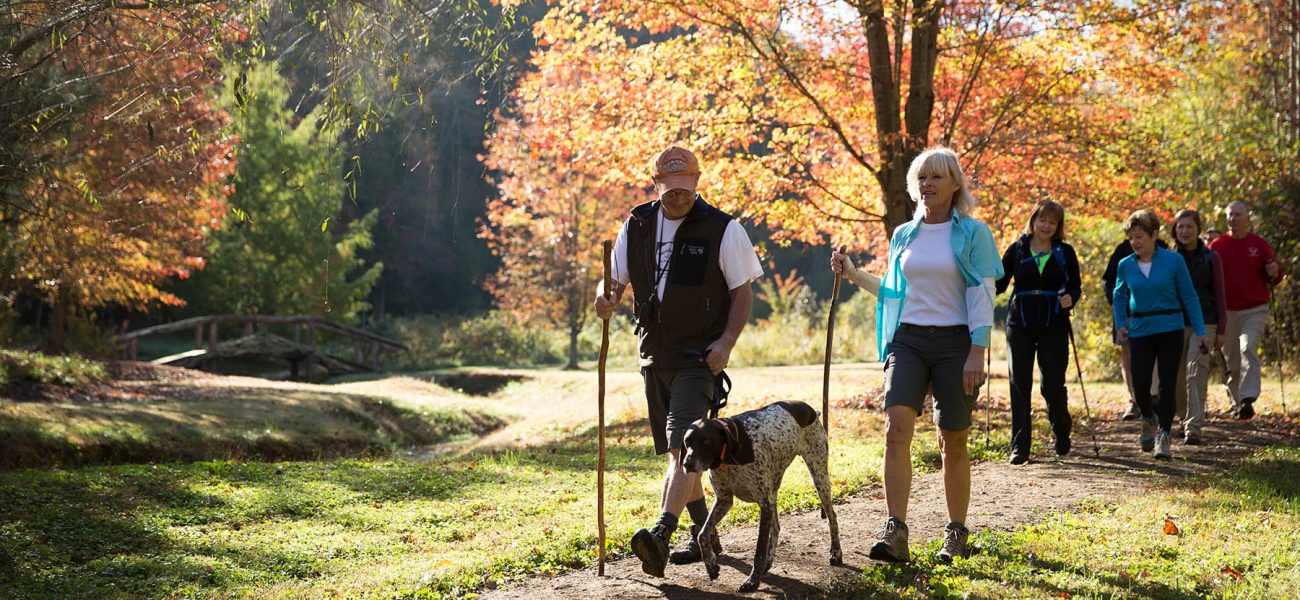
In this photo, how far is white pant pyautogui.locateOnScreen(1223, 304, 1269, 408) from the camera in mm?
9953

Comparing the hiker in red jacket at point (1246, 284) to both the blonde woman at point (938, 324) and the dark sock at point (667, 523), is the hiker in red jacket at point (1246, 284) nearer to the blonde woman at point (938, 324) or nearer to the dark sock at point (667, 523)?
the blonde woman at point (938, 324)

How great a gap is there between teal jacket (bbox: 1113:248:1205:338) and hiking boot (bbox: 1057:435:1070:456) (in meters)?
0.94

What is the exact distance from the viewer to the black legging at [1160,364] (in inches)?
317

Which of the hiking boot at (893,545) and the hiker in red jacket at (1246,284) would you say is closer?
the hiking boot at (893,545)

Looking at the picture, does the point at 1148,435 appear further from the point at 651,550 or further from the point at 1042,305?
the point at 651,550

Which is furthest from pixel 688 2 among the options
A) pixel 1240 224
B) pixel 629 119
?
pixel 1240 224

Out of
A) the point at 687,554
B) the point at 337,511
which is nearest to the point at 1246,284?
the point at 687,554

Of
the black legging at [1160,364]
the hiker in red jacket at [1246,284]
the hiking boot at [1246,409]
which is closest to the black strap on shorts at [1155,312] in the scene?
the black legging at [1160,364]

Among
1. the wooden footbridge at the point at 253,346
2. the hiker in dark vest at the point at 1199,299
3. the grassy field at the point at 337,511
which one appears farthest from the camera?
the wooden footbridge at the point at 253,346

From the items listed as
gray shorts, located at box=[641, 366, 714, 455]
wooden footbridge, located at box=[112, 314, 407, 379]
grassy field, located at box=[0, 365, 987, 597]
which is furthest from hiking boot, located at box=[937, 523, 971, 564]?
wooden footbridge, located at box=[112, 314, 407, 379]

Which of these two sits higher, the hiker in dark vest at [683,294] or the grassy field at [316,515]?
the hiker in dark vest at [683,294]

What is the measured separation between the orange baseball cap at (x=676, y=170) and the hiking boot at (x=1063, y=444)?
4.88 m

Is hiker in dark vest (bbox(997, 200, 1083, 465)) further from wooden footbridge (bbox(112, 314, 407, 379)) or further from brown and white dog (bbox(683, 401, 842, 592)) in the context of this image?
wooden footbridge (bbox(112, 314, 407, 379))

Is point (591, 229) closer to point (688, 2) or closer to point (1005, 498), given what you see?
point (688, 2)
